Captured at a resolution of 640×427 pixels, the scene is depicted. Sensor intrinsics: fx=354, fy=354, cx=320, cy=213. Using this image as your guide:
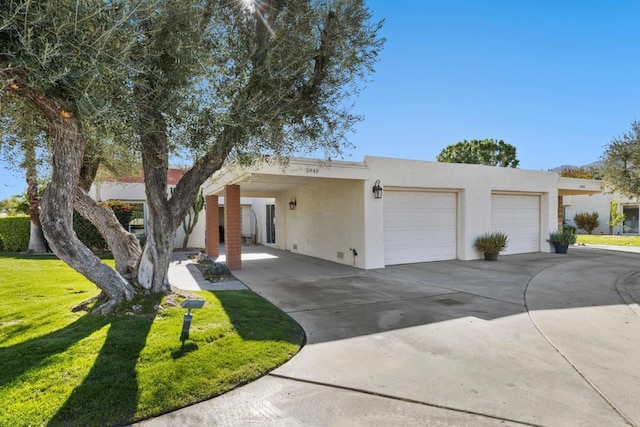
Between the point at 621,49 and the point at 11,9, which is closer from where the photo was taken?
the point at 11,9

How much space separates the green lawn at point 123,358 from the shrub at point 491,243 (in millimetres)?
9543

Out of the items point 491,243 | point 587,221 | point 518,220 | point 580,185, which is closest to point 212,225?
point 491,243

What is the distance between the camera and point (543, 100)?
12867 mm

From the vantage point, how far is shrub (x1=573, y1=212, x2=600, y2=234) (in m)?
30.1

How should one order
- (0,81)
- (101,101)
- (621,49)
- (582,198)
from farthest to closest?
(582,198), (621,49), (101,101), (0,81)

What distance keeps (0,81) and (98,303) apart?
371 cm

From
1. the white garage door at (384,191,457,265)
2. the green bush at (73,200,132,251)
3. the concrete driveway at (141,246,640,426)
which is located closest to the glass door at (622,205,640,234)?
the white garage door at (384,191,457,265)

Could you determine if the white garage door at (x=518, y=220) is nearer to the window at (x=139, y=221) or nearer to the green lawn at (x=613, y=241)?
the green lawn at (x=613, y=241)

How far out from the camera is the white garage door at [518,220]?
14.3 metres

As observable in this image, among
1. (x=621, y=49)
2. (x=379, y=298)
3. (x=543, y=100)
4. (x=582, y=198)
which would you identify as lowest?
(x=379, y=298)

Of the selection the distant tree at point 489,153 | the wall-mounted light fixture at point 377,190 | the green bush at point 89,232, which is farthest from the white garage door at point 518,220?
the distant tree at point 489,153

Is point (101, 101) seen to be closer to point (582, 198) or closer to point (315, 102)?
point (315, 102)

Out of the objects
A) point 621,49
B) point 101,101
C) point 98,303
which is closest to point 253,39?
point 101,101

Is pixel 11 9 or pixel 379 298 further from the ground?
pixel 11 9
